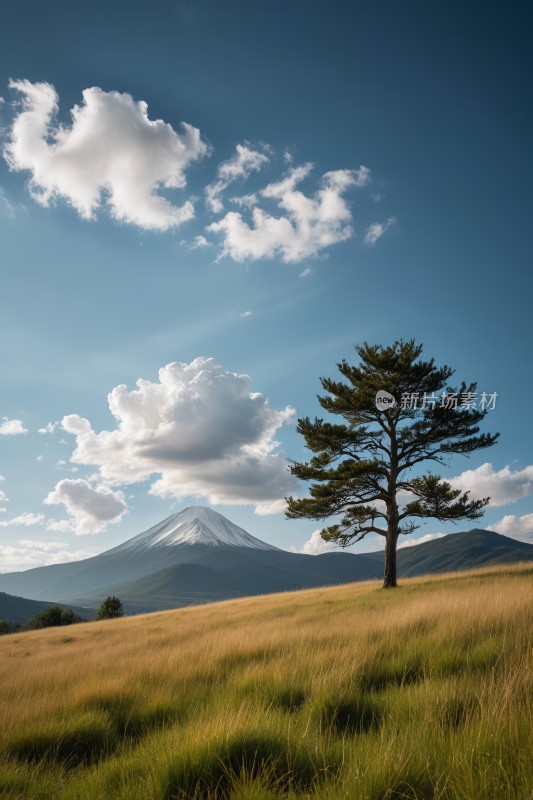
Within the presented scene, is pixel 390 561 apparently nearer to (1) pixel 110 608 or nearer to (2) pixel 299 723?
(2) pixel 299 723

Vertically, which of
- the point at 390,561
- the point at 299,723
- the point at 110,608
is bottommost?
the point at 110,608

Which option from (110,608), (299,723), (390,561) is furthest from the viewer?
(110,608)

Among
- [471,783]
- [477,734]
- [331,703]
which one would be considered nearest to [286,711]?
[331,703]

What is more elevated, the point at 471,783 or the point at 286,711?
the point at 471,783

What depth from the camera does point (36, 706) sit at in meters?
5.04

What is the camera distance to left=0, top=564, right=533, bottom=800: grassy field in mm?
2473

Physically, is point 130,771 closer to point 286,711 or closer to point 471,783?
point 286,711

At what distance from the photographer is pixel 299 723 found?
358 centimetres

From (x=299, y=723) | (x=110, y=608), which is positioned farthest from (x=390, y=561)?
(x=110, y=608)

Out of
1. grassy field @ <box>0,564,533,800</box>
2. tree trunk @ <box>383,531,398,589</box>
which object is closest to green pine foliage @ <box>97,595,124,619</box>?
tree trunk @ <box>383,531,398,589</box>

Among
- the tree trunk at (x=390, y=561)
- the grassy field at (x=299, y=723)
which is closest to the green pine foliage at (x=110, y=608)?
the tree trunk at (x=390, y=561)

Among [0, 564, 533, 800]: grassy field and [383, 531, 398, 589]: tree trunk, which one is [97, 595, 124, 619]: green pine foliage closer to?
[383, 531, 398, 589]: tree trunk

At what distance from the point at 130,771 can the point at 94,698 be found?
2656 millimetres

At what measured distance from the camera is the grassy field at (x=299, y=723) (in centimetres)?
247
